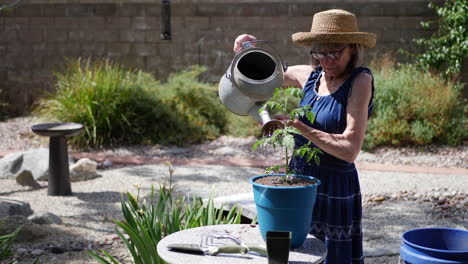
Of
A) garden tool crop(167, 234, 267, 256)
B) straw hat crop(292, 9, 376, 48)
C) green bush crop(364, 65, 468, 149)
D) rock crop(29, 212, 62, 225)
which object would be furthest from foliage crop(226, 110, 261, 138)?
garden tool crop(167, 234, 267, 256)

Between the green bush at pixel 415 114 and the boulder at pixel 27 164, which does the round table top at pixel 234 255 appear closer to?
the boulder at pixel 27 164

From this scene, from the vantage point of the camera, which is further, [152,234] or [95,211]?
[95,211]

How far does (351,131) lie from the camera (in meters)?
2.39

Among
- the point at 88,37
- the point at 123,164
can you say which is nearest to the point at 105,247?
the point at 123,164

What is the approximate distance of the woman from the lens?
2.47 m

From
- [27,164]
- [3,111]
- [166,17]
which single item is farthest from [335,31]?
[3,111]

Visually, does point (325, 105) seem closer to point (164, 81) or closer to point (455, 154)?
point (455, 154)

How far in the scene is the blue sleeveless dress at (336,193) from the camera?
8.22ft

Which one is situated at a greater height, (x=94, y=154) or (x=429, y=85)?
(x=429, y=85)

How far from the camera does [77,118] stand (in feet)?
26.5

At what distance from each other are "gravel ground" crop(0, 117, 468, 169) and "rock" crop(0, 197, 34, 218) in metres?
2.98

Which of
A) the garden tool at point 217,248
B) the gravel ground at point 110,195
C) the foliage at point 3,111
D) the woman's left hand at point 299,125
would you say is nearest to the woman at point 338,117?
the woman's left hand at point 299,125

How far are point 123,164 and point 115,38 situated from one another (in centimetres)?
394

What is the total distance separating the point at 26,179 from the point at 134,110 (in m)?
2.44
